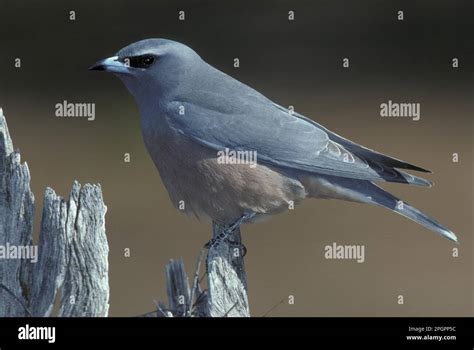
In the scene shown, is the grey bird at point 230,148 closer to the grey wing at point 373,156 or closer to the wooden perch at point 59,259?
the grey wing at point 373,156

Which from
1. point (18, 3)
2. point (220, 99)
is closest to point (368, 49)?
point (18, 3)

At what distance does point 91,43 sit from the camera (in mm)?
11703

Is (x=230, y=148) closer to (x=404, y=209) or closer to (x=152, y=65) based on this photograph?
(x=152, y=65)

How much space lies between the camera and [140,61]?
5.70 metres

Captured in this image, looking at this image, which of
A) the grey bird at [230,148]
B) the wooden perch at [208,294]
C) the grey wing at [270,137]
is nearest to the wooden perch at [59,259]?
the wooden perch at [208,294]

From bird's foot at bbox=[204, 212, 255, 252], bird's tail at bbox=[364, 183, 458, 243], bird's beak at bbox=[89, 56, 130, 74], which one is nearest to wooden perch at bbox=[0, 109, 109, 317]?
bird's foot at bbox=[204, 212, 255, 252]

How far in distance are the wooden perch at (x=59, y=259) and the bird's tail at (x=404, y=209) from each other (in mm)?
1837

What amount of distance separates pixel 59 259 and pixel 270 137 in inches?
63.2

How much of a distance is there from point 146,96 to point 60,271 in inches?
59.4

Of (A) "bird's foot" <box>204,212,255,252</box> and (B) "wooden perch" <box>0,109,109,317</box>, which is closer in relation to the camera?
(B) "wooden perch" <box>0,109,109,317</box>

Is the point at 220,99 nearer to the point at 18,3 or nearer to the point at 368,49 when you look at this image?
the point at 368,49

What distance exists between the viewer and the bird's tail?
573 cm

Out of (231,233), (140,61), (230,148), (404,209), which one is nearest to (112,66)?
(140,61)

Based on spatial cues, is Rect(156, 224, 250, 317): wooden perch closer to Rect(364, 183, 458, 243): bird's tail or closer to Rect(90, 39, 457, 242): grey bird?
Rect(90, 39, 457, 242): grey bird
